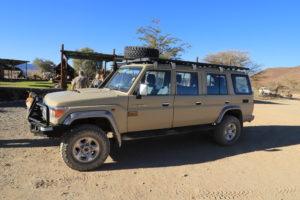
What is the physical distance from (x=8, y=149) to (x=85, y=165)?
2.13m

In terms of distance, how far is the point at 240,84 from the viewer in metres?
6.31

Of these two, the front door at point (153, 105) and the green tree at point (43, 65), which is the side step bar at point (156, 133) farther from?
the green tree at point (43, 65)

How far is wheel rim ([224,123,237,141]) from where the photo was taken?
6.10 metres

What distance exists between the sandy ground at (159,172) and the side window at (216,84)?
1433 millimetres

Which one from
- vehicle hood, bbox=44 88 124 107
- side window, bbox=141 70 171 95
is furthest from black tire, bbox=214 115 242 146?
vehicle hood, bbox=44 88 124 107

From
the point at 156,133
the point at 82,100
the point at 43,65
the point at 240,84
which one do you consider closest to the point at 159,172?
the point at 156,133

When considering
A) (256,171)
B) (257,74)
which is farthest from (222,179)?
(257,74)

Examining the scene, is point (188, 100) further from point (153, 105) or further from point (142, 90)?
point (142, 90)

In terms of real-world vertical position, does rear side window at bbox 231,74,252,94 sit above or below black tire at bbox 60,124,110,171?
above

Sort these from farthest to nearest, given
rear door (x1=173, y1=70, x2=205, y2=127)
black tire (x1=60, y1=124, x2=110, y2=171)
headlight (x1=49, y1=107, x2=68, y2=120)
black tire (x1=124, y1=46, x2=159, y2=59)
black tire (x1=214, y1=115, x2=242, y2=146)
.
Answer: black tire (x1=214, y1=115, x2=242, y2=146) < black tire (x1=124, y1=46, x2=159, y2=59) < rear door (x1=173, y1=70, x2=205, y2=127) < black tire (x1=60, y1=124, x2=110, y2=171) < headlight (x1=49, y1=107, x2=68, y2=120)

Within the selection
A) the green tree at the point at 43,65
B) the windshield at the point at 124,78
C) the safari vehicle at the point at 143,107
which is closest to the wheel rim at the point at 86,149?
the safari vehicle at the point at 143,107

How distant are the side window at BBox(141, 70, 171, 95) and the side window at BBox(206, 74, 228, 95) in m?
1.20

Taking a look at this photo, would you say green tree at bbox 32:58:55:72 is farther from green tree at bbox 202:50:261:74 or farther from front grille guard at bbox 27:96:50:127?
front grille guard at bbox 27:96:50:127

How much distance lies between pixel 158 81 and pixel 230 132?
2.65 m
